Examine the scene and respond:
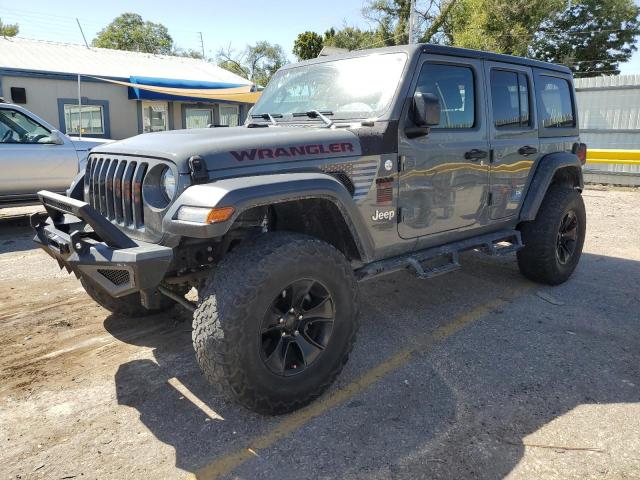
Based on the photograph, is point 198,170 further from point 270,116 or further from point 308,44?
point 308,44

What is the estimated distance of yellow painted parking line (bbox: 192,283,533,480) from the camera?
8.11ft

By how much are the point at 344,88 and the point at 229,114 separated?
1780 centimetres

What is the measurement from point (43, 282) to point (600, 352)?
5.01 m

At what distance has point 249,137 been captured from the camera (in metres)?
3.02

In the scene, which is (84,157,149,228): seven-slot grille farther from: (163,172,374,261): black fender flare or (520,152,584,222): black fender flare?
(520,152,584,222): black fender flare

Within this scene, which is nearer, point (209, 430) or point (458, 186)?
point (209, 430)

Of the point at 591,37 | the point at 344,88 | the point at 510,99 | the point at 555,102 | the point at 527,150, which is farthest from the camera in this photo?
the point at 591,37

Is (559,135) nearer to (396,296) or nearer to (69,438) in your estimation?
(396,296)

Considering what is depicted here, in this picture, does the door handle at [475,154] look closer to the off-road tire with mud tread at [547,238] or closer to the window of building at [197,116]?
the off-road tire with mud tread at [547,238]

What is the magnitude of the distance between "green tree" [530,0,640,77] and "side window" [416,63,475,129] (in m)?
32.3

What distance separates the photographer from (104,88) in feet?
54.9

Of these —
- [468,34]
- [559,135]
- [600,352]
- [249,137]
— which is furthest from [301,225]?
[468,34]

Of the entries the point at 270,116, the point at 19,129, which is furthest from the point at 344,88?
the point at 19,129

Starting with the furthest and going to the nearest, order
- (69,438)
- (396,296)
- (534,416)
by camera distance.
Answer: (396,296), (534,416), (69,438)
